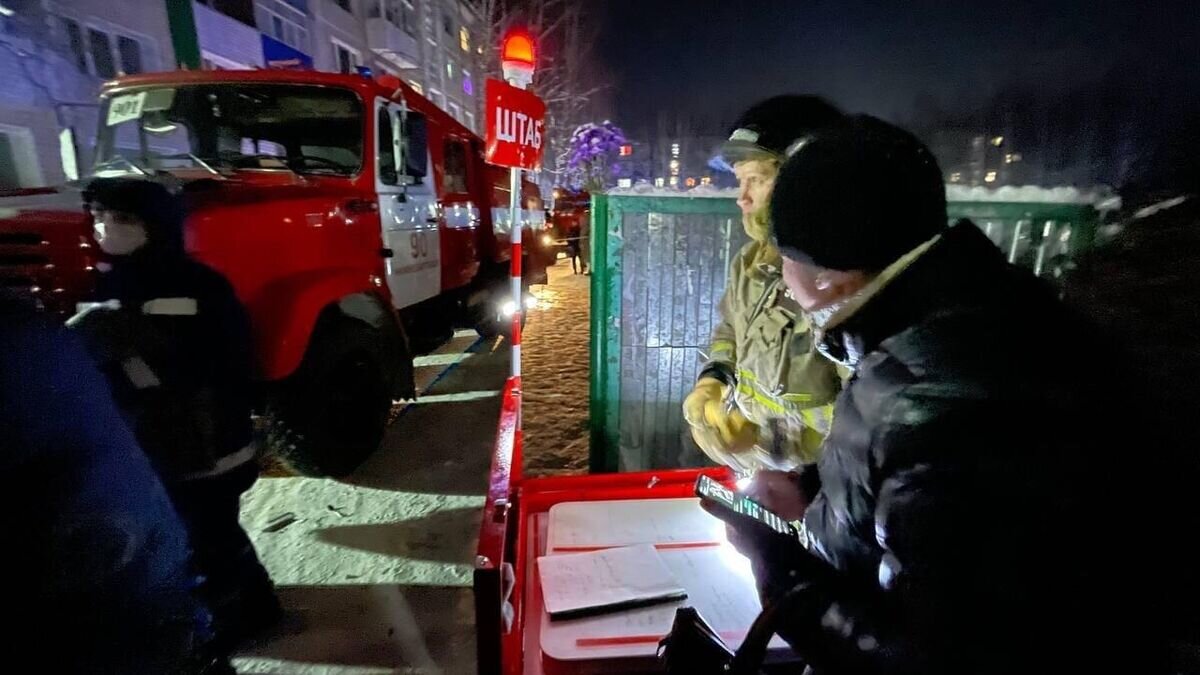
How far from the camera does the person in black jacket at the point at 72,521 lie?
100 centimetres

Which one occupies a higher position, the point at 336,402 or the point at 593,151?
the point at 593,151

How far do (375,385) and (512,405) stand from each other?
2.41 metres

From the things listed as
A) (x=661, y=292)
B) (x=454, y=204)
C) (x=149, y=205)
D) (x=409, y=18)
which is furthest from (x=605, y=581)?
(x=409, y=18)

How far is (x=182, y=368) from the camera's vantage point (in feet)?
7.28

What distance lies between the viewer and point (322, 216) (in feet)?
11.7

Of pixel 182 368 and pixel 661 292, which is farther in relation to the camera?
pixel 661 292

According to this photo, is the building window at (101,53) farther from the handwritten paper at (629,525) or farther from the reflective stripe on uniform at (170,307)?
the handwritten paper at (629,525)

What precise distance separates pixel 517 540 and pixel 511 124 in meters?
2.81

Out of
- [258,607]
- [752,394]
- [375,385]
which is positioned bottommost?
[258,607]

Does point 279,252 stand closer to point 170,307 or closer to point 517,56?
point 170,307

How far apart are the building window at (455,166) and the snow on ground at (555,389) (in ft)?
6.23

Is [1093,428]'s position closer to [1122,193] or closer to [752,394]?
[752,394]

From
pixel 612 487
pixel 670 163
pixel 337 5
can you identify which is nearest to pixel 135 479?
pixel 612 487

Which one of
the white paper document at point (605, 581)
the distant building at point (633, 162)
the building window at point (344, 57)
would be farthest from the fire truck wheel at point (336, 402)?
the distant building at point (633, 162)
